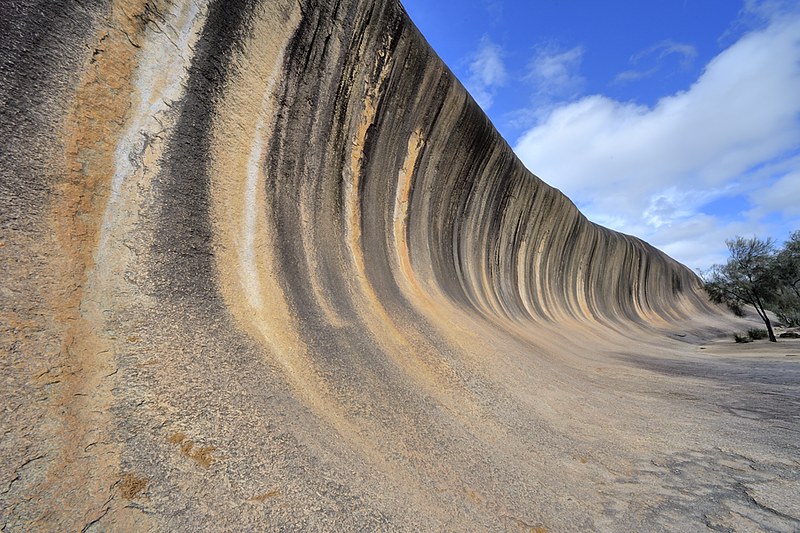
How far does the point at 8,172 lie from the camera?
1.86 meters

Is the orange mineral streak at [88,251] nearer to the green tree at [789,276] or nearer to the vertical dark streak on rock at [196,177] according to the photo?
the vertical dark streak on rock at [196,177]

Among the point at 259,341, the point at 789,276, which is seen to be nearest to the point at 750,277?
the point at 789,276

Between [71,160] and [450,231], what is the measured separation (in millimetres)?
5573

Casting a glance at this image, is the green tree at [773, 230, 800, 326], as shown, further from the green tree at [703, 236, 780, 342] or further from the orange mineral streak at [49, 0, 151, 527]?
the orange mineral streak at [49, 0, 151, 527]

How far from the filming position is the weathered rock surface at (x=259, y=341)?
5.47 ft

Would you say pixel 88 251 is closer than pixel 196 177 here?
Yes

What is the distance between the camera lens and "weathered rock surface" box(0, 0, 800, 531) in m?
1.67

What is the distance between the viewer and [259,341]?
251 cm

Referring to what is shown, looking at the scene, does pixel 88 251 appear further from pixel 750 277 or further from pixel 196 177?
pixel 750 277

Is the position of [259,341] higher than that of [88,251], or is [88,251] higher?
[88,251]

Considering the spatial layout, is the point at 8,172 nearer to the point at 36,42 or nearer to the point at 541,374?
the point at 36,42

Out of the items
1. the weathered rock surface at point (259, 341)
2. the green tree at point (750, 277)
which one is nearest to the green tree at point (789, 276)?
the green tree at point (750, 277)

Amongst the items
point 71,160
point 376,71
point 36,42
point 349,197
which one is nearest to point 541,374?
point 349,197

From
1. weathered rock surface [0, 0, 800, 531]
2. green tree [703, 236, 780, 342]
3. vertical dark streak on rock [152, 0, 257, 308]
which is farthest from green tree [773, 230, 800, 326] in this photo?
vertical dark streak on rock [152, 0, 257, 308]
